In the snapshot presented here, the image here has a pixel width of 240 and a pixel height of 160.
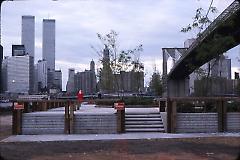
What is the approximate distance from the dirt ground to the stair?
3895mm

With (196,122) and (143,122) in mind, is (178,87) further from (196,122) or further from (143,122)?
(196,122)

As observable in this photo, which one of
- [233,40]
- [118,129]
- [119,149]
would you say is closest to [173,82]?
[233,40]

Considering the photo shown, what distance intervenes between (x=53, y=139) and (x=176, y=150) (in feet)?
20.0

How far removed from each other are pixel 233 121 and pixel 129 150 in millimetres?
8553

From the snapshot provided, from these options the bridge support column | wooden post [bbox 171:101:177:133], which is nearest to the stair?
wooden post [bbox 171:101:177:133]

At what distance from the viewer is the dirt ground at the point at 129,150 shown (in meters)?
13.2

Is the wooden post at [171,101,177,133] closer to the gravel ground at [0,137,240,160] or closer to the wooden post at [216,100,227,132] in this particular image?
the wooden post at [216,100,227,132]

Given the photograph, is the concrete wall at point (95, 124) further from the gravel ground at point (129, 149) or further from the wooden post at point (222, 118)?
the wooden post at point (222, 118)

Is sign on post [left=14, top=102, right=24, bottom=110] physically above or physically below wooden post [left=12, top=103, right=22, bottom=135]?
above

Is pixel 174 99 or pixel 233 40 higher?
pixel 233 40

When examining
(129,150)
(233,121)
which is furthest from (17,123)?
(233,121)

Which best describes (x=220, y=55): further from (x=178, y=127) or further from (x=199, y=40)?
(x=178, y=127)

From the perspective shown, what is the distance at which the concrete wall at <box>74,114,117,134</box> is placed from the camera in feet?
71.7

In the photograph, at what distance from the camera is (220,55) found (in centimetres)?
2922
